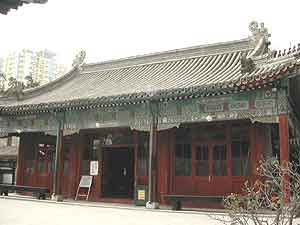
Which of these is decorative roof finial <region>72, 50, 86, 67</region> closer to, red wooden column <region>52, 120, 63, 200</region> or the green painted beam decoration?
the green painted beam decoration

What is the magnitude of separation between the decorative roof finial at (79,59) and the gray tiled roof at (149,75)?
346mm

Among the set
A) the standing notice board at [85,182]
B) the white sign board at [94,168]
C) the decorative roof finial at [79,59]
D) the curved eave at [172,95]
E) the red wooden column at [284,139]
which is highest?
the decorative roof finial at [79,59]

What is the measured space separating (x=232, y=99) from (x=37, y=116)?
8461mm

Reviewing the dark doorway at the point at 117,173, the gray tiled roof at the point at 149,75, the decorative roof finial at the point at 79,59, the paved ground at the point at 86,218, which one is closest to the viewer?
the paved ground at the point at 86,218

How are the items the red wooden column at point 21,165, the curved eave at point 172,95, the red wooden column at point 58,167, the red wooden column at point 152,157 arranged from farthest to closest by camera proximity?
1. the red wooden column at point 21,165
2. the red wooden column at point 58,167
3. the red wooden column at point 152,157
4. the curved eave at point 172,95

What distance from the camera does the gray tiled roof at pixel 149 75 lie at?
43.4ft

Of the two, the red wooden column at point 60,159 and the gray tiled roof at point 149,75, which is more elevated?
the gray tiled roof at point 149,75

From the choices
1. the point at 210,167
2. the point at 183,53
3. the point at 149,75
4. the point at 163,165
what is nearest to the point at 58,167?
the point at 163,165

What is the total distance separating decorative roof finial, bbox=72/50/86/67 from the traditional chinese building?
203 centimetres

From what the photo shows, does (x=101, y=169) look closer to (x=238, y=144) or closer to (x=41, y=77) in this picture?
(x=238, y=144)

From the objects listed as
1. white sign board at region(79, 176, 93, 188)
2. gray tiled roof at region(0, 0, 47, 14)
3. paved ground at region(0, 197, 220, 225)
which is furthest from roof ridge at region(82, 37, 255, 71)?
gray tiled roof at region(0, 0, 47, 14)

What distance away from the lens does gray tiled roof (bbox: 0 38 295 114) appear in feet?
43.4

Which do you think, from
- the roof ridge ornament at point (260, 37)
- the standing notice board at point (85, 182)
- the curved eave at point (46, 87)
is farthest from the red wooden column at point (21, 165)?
the roof ridge ornament at point (260, 37)

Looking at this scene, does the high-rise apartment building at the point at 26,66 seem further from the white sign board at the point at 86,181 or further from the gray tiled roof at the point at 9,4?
the gray tiled roof at the point at 9,4
